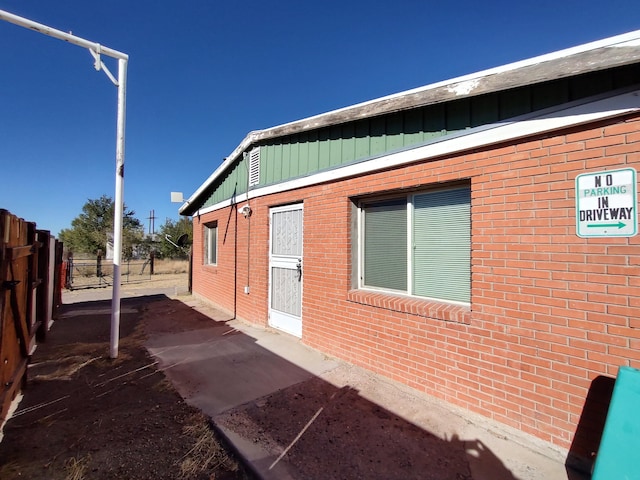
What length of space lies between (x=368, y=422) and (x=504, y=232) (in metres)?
2.29

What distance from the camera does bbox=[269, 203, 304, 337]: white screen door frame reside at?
225 inches

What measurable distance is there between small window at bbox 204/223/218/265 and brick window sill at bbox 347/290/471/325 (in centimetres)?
753

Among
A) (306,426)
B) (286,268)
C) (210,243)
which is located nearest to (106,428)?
(306,426)

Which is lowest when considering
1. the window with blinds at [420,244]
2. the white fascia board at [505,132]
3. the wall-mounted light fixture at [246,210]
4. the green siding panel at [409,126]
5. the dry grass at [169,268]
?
the dry grass at [169,268]

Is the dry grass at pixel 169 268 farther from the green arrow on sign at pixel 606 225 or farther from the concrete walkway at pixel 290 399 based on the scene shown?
the green arrow on sign at pixel 606 225

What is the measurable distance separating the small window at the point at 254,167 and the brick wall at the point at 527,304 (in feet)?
12.3

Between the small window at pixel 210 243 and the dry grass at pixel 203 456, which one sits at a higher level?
the small window at pixel 210 243

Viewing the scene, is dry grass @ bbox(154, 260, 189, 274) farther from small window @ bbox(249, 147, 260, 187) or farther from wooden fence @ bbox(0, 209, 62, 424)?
wooden fence @ bbox(0, 209, 62, 424)

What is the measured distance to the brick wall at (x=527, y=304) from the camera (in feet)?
7.55

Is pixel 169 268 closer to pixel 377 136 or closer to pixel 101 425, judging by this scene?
pixel 101 425

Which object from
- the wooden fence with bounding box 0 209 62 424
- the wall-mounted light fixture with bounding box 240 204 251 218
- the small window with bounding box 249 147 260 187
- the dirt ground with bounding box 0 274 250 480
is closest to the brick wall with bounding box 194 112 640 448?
the dirt ground with bounding box 0 274 250 480

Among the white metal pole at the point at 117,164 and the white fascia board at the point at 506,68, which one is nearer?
the white fascia board at the point at 506,68

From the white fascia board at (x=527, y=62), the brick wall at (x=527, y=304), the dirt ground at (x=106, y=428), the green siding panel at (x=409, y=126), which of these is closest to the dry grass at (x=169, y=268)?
the dirt ground at (x=106, y=428)

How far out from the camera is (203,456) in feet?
8.54
